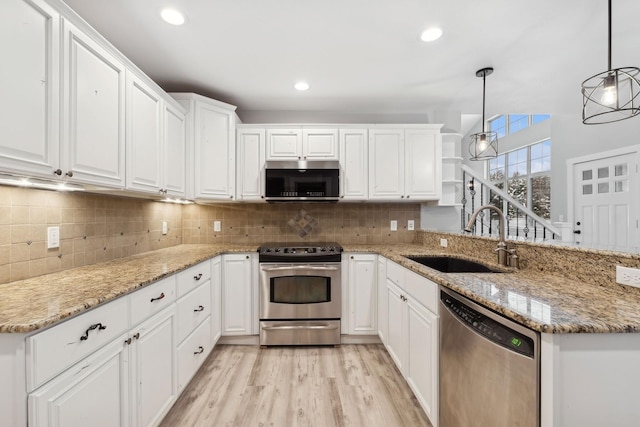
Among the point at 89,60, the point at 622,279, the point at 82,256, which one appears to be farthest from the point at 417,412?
the point at 89,60

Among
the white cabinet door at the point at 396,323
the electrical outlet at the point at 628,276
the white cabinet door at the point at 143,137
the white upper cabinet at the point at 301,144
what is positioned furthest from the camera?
the white upper cabinet at the point at 301,144

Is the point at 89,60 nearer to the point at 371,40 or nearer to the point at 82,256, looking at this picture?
the point at 82,256

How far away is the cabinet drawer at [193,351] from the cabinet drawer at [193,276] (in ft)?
1.13

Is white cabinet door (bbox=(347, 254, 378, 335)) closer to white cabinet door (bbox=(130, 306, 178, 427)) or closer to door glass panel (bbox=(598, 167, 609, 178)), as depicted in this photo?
white cabinet door (bbox=(130, 306, 178, 427))

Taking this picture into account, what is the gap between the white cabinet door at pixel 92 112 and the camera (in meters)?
1.27

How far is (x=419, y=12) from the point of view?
1.66 metres

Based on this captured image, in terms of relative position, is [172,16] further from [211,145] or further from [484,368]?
[484,368]

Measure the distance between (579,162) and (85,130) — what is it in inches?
259

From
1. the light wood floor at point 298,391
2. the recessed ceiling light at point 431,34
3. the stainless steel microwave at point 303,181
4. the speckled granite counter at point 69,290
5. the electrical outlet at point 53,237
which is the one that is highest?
the recessed ceiling light at point 431,34

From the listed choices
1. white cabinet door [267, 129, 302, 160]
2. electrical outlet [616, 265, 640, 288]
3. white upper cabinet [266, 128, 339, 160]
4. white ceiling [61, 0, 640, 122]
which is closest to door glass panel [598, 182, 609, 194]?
white ceiling [61, 0, 640, 122]

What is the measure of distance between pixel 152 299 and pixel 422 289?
1.54 metres

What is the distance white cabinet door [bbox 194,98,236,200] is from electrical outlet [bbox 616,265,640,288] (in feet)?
9.16

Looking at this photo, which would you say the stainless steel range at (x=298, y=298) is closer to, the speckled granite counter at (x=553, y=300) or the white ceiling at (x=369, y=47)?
the speckled granite counter at (x=553, y=300)

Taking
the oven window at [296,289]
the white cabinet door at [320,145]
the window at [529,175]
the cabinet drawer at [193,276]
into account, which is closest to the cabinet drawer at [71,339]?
the cabinet drawer at [193,276]
